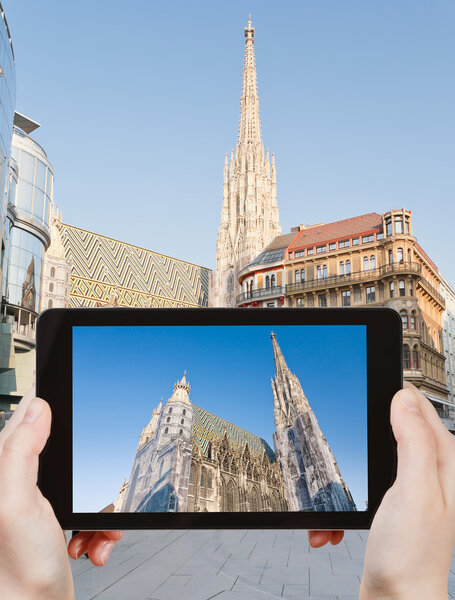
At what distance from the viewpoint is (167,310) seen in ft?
7.43

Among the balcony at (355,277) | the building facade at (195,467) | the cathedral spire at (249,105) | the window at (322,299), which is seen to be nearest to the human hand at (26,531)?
the building facade at (195,467)

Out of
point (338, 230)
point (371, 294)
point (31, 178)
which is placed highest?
point (31, 178)

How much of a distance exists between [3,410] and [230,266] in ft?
164

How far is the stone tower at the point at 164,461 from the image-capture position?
2.30 metres

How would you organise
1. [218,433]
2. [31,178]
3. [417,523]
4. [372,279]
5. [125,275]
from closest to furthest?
[417,523] → [218,433] → [31,178] → [372,279] → [125,275]

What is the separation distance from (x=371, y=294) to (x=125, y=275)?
60.8 m

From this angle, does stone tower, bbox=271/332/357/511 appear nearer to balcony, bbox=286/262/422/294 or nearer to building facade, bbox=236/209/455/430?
building facade, bbox=236/209/455/430

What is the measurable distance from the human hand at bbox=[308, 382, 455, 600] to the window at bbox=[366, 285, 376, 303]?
162ft

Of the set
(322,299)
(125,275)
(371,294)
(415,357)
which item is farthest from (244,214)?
(415,357)

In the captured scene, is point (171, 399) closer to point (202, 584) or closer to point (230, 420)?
point (230, 420)

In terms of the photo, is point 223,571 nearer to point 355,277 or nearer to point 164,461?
point 164,461

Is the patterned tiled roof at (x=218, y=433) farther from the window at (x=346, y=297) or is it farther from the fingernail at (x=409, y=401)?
the window at (x=346, y=297)

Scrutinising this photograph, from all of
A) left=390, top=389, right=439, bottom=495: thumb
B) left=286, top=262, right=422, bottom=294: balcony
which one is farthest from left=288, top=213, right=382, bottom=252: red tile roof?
left=390, top=389, right=439, bottom=495: thumb

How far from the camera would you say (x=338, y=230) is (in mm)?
54906
